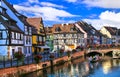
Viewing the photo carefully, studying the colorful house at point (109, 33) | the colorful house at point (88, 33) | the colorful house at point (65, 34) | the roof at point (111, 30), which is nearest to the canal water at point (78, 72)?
the colorful house at point (65, 34)

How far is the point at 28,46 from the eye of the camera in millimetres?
76125

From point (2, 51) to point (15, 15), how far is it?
40.3 feet

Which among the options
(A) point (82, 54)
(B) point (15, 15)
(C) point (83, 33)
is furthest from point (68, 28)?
(B) point (15, 15)

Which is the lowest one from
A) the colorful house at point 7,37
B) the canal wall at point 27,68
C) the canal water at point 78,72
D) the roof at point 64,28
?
the canal water at point 78,72

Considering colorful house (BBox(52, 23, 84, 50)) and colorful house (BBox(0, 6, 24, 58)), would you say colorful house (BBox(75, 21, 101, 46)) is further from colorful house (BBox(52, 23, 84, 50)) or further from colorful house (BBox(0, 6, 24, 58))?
colorful house (BBox(0, 6, 24, 58))

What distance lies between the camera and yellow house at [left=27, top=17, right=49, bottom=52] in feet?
273

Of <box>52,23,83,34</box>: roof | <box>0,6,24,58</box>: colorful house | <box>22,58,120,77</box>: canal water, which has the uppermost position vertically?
<box>52,23,83,34</box>: roof

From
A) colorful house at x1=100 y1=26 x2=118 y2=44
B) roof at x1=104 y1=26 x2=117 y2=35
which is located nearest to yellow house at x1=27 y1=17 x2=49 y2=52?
colorful house at x1=100 y1=26 x2=118 y2=44

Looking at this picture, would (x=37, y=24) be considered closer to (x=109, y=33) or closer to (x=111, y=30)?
(x=109, y=33)

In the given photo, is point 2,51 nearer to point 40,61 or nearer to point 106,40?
point 40,61

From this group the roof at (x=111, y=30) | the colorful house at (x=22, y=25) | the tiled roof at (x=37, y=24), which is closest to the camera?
the colorful house at (x=22, y=25)

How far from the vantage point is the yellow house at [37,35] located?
83.3m

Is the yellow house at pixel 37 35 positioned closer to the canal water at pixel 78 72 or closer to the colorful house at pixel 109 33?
the canal water at pixel 78 72

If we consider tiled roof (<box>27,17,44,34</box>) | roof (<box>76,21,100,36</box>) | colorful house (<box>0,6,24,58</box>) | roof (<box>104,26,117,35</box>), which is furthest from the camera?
roof (<box>104,26,117,35</box>)
